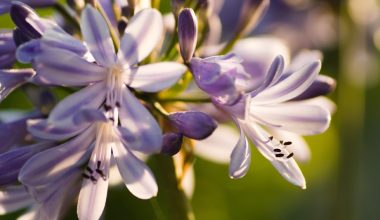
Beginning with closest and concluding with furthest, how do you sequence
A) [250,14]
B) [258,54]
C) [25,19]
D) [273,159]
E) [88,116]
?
[88,116] < [25,19] < [273,159] < [250,14] < [258,54]

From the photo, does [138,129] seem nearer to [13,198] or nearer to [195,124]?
[195,124]

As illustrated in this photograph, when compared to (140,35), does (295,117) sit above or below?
below

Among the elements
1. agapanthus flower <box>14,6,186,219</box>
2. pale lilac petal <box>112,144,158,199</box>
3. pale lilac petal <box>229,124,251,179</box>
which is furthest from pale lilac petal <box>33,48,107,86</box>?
pale lilac petal <box>229,124,251,179</box>

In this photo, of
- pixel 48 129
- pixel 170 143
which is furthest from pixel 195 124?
pixel 48 129

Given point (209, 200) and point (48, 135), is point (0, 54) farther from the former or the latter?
point (209, 200)

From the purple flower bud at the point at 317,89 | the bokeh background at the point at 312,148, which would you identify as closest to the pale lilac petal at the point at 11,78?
the purple flower bud at the point at 317,89

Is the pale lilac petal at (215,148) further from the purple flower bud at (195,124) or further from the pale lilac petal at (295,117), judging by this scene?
the purple flower bud at (195,124)
